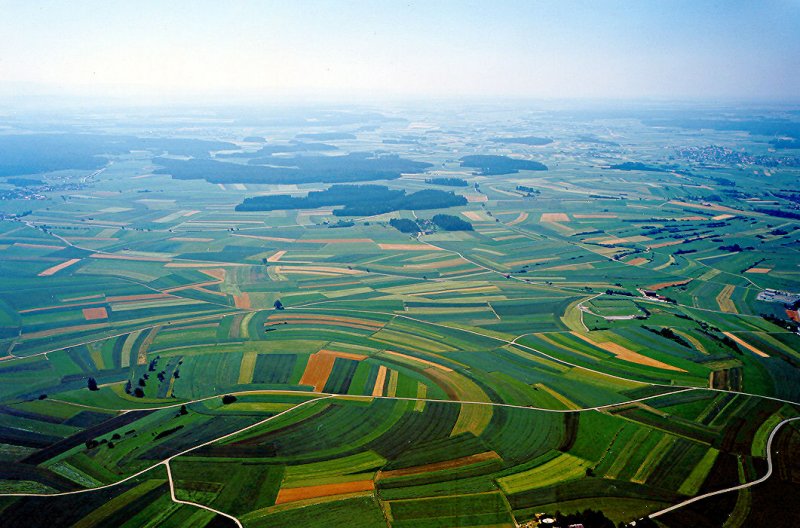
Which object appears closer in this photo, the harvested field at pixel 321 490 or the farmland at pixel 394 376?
the harvested field at pixel 321 490

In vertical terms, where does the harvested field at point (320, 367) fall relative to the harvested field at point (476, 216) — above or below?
above

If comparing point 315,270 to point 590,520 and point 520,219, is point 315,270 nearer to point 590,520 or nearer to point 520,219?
point 520,219

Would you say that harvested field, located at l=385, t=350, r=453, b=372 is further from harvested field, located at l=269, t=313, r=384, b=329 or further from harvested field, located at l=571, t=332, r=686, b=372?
harvested field, located at l=571, t=332, r=686, b=372

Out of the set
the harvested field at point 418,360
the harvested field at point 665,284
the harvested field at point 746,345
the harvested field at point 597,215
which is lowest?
the harvested field at point 597,215

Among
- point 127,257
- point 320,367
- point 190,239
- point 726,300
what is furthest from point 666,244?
point 127,257

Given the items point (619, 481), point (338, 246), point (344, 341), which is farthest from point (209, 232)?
point (619, 481)

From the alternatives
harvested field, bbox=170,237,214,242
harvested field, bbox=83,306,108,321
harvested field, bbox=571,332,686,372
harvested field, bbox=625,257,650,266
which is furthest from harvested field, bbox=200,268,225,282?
harvested field, bbox=625,257,650,266

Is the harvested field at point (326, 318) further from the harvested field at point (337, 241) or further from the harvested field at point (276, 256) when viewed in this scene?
the harvested field at point (337, 241)

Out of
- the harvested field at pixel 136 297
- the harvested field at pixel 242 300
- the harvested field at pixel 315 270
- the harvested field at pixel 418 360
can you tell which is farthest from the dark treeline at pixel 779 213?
the harvested field at pixel 136 297
